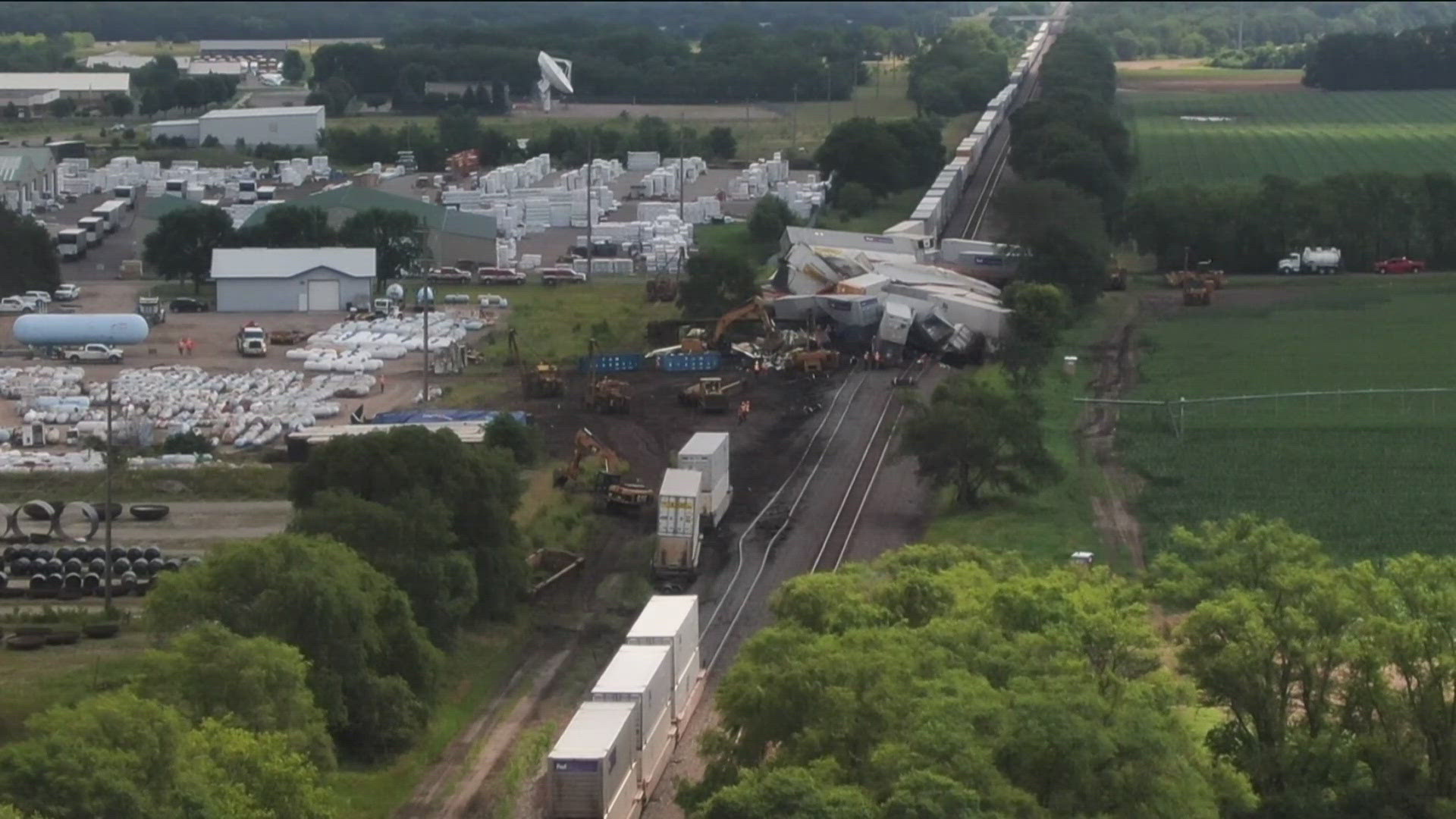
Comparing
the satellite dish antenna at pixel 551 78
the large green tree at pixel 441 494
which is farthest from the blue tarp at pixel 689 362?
the satellite dish antenna at pixel 551 78

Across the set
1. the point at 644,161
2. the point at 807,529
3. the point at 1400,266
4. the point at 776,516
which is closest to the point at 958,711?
the point at 807,529

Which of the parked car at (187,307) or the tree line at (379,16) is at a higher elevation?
the parked car at (187,307)

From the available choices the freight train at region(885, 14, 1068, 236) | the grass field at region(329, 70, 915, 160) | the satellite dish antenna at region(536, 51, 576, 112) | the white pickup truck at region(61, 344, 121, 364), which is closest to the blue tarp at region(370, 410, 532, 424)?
the white pickup truck at region(61, 344, 121, 364)

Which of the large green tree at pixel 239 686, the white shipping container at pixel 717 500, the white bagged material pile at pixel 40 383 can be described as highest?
the large green tree at pixel 239 686

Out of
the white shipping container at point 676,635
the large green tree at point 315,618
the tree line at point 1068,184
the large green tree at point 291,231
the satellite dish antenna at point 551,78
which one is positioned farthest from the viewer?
the satellite dish antenna at point 551,78

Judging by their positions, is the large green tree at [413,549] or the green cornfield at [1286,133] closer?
the large green tree at [413,549]

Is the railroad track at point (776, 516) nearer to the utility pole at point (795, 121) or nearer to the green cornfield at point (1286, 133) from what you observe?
the green cornfield at point (1286, 133)

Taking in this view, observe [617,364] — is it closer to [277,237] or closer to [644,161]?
[277,237]
